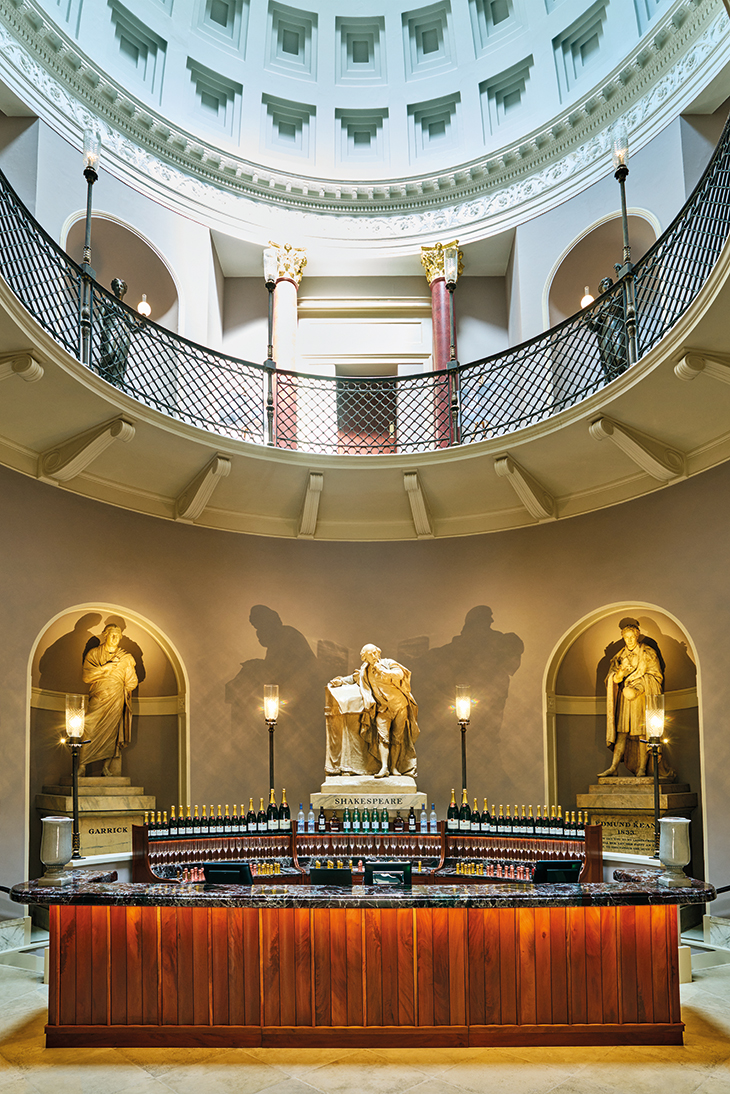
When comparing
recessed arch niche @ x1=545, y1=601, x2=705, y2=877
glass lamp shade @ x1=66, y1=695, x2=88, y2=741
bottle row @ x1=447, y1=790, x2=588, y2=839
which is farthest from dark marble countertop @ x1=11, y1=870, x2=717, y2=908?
recessed arch niche @ x1=545, y1=601, x2=705, y2=877

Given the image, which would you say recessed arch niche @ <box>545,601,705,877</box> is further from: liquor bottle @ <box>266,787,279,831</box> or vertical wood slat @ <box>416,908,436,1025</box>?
vertical wood slat @ <box>416,908,436,1025</box>

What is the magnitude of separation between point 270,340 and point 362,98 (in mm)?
6033

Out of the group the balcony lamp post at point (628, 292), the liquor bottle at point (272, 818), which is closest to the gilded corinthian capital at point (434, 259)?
the balcony lamp post at point (628, 292)

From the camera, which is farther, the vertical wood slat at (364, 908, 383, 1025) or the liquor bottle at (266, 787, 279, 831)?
the liquor bottle at (266, 787, 279, 831)

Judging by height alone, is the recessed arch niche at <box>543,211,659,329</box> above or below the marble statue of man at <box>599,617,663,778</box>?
above

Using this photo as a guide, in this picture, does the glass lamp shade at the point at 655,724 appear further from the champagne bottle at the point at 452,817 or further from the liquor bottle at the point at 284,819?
the liquor bottle at the point at 284,819

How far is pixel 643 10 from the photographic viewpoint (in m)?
12.8

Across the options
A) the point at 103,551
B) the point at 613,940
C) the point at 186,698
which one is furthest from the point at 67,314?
the point at 613,940

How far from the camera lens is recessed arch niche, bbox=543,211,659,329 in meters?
12.7

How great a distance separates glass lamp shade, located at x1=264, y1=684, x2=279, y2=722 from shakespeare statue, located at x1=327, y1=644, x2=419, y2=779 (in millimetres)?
732

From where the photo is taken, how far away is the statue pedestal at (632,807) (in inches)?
380

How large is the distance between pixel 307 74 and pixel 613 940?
50.0 ft

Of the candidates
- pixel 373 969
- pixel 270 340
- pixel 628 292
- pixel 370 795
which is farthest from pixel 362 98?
pixel 373 969

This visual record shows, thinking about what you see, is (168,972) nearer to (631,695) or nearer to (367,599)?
(631,695)
